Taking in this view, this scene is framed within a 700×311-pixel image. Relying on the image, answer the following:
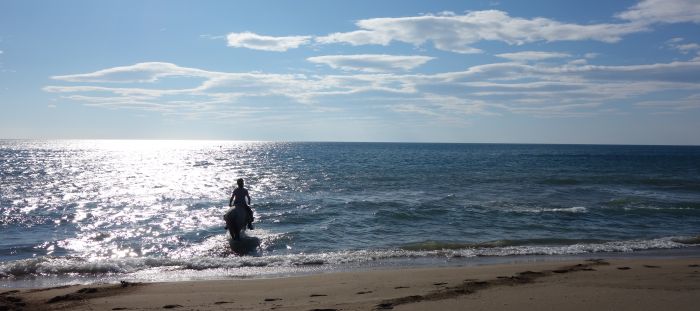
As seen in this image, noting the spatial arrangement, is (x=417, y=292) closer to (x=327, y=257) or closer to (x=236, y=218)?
(x=327, y=257)

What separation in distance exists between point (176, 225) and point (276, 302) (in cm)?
1116

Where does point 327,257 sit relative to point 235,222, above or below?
below

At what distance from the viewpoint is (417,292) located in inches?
336

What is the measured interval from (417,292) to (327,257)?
461 centimetres

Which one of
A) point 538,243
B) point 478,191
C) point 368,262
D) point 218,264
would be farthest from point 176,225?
point 478,191

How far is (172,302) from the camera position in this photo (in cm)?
A: 822

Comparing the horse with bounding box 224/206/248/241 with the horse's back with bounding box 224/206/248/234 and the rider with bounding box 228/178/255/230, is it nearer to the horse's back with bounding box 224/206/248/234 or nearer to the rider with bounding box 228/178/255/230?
the horse's back with bounding box 224/206/248/234

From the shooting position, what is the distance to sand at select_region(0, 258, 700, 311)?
768 centimetres

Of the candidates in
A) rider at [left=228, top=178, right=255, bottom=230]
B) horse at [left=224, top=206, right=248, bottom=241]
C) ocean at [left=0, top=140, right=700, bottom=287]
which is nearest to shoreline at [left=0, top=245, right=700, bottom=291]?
ocean at [left=0, top=140, right=700, bottom=287]

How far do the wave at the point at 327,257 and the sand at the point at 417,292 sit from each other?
1986 millimetres

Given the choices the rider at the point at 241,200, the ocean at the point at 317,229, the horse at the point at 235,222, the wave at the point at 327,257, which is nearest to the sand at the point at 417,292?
the ocean at the point at 317,229

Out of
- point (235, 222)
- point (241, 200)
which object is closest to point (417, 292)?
point (235, 222)

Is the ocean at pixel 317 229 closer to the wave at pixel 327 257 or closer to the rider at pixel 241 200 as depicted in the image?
the wave at pixel 327 257

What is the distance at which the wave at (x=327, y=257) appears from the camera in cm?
1170
